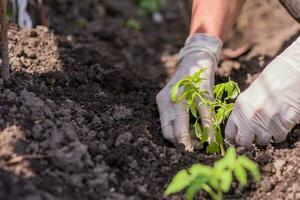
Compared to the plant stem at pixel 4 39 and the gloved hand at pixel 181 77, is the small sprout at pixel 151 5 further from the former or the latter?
the plant stem at pixel 4 39

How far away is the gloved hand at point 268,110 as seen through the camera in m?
2.12

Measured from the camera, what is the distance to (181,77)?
7.86 feet

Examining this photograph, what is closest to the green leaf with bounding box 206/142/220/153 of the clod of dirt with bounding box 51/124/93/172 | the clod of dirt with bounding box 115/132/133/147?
the clod of dirt with bounding box 115/132/133/147

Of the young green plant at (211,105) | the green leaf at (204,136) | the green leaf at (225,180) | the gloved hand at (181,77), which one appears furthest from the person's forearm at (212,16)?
the green leaf at (225,180)

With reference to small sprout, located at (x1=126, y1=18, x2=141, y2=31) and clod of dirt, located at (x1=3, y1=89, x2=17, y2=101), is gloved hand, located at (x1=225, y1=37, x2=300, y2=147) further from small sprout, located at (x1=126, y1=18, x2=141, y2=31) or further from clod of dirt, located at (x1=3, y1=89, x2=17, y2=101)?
small sprout, located at (x1=126, y1=18, x2=141, y2=31)

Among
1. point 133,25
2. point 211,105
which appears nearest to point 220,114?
point 211,105

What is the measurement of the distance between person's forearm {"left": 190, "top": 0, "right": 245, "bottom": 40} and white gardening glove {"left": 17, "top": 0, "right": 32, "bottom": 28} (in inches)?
39.5

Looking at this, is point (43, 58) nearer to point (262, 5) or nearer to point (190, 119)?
point (190, 119)

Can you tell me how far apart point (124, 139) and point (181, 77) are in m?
0.56

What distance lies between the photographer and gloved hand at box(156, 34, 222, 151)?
86.1 inches

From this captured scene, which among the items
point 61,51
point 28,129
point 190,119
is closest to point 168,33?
point 61,51

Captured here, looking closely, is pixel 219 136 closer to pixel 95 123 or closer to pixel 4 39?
pixel 95 123

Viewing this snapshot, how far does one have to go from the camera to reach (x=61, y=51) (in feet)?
9.07

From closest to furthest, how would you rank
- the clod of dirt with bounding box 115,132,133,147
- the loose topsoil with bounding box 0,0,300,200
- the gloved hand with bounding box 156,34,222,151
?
the loose topsoil with bounding box 0,0,300,200 → the clod of dirt with bounding box 115,132,133,147 → the gloved hand with bounding box 156,34,222,151
